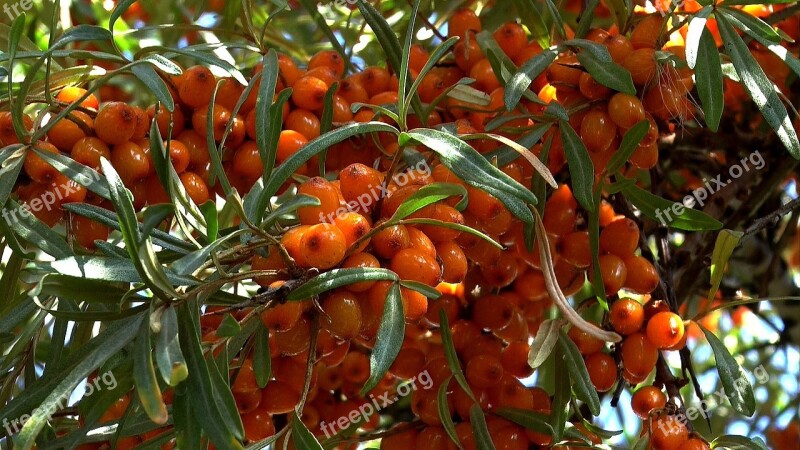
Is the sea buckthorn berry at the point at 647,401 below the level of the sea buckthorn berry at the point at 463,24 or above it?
below

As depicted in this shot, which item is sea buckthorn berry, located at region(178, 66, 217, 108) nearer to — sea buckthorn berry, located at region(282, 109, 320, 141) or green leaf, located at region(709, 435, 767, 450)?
sea buckthorn berry, located at region(282, 109, 320, 141)

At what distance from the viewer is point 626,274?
1.24 meters

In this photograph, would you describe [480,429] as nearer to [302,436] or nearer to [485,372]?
[485,372]

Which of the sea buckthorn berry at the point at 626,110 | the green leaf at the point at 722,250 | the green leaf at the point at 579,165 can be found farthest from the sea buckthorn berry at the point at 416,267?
the green leaf at the point at 722,250

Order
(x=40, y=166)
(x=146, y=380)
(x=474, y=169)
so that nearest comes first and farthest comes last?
(x=146, y=380) < (x=474, y=169) < (x=40, y=166)

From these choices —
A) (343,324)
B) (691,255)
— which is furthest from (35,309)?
(691,255)

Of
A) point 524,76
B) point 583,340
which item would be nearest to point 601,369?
point 583,340

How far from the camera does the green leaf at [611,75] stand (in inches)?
41.8

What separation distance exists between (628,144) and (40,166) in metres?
0.66

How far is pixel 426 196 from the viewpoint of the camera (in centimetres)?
92

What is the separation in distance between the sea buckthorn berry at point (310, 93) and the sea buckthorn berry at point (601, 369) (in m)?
0.49

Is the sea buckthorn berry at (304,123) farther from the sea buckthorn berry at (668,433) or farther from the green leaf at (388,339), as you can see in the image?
the sea buckthorn berry at (668,433)

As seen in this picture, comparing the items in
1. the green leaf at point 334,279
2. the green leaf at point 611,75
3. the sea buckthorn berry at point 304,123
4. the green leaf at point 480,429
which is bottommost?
the green leaf at point 480,429

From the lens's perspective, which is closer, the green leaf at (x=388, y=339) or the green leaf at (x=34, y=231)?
the green leaf at (x=388, y=339)
